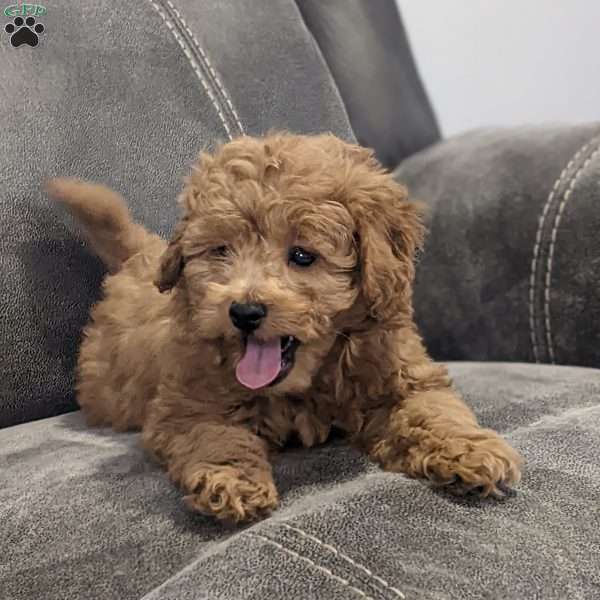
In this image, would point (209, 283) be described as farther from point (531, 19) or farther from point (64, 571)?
point (531, 19)

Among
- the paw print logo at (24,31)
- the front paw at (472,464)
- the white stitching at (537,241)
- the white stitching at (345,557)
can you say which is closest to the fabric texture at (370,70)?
the white stitching at (537,241)

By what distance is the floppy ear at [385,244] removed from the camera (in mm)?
1461

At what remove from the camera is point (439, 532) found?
1084mm

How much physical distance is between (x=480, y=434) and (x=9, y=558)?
2.52 ft

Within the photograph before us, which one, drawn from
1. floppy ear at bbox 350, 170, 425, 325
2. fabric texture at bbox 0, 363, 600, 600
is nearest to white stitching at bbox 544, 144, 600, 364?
fabric texture at bbox 0, 363, 600, 600

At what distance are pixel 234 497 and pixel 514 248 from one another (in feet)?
4.11

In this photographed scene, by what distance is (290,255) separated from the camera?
1.49 metres

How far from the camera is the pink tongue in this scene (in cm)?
143

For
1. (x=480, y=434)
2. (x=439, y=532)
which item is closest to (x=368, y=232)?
(x=480, y=434)

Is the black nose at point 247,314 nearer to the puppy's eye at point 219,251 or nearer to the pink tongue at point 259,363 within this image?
the pink tongue at point 259,363

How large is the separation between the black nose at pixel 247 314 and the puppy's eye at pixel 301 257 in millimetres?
144

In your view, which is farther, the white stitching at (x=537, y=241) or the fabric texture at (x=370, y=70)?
the fabric texture at (x=370, y=70)

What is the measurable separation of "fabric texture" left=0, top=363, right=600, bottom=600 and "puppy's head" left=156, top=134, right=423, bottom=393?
0.73 ft

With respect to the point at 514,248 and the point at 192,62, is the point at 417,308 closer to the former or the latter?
the point at 514,248
